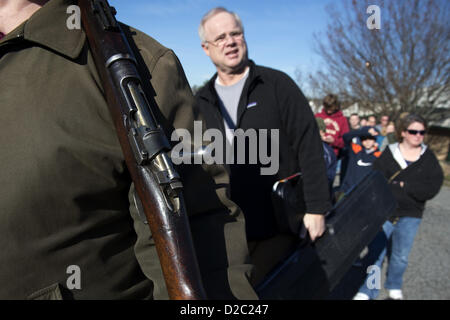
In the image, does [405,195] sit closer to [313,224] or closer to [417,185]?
[417,185]

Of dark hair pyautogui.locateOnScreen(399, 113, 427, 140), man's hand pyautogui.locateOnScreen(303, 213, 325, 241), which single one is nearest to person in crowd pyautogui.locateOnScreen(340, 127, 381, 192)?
dark hair pyautogui.locateOnScreen(399, 113, 427, 140)

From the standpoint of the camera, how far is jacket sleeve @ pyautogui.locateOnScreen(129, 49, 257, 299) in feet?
3.28

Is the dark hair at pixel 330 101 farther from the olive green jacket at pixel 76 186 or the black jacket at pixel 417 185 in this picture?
the olive green jacket at pixel 76 186

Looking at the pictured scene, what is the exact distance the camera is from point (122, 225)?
3.51ft

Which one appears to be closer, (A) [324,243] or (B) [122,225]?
(B) [122,225]

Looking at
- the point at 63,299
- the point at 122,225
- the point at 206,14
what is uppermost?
the point at 206,14

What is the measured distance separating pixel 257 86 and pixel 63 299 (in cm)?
196

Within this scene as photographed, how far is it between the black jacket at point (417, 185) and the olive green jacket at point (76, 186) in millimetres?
3413

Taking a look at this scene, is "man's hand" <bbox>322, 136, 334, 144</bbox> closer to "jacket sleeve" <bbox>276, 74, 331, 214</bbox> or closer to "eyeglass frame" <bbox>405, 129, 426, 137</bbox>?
"eyeglass frame" <bbox>405, 129, 426, 137</bbox>

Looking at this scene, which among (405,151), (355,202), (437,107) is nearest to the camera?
(355,202)

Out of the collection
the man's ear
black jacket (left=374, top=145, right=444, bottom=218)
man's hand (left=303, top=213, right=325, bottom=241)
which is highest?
the man's ear

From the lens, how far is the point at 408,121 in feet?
13.6
